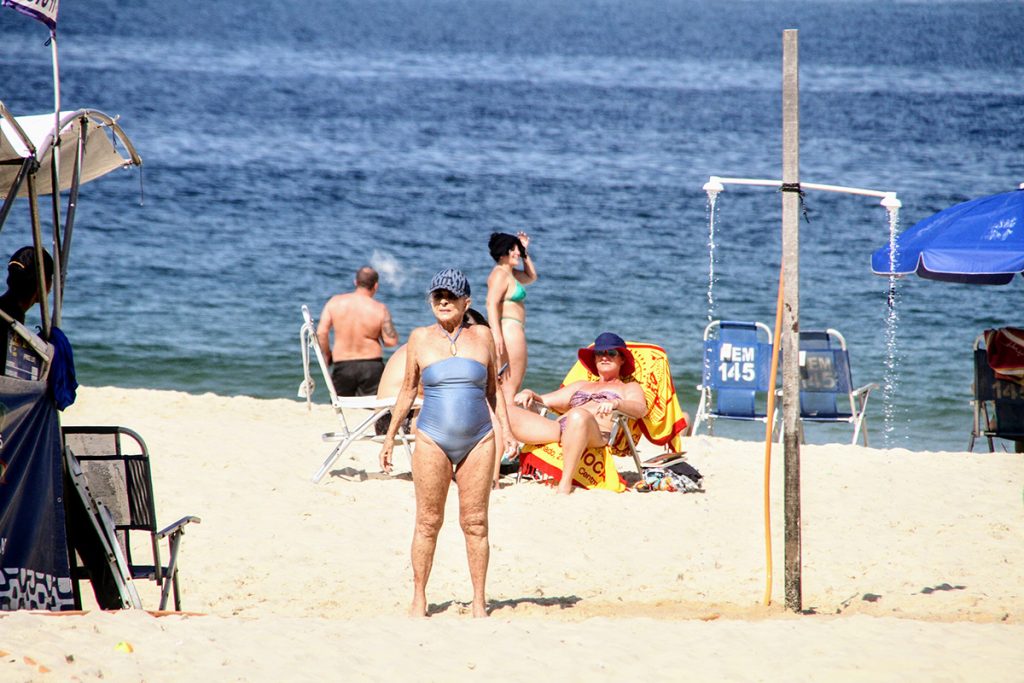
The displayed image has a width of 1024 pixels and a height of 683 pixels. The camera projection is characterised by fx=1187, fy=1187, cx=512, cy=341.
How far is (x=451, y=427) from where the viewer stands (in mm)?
4824

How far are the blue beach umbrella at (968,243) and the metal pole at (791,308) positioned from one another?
1.44 meters

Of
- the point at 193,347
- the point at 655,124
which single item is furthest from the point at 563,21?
the point at 193,347

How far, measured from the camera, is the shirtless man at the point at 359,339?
30.1ft

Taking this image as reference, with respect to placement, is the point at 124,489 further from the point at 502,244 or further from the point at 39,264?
the point at 502,244

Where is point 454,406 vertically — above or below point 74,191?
below

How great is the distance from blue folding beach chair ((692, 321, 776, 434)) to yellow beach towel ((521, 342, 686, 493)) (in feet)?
6.48

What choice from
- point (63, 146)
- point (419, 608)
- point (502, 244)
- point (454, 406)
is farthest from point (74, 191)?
point (502, 244)

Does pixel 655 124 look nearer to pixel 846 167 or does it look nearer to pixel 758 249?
pixel 846 167

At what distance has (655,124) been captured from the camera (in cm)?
3772

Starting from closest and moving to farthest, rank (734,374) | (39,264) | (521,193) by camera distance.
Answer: (39,264) → (734,374) → (521,193)

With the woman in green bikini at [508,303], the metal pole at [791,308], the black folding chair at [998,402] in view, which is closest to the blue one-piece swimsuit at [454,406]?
the metal pole at [791,308]

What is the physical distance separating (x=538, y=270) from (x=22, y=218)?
30.4 ft

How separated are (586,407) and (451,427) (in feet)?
8.31

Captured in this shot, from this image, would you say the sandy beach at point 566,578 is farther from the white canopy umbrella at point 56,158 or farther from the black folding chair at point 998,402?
the white canopy umbrella at point 56,158
